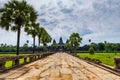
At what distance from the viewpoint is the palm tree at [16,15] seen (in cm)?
2464

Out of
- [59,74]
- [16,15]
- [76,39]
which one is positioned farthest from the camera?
[76,39]

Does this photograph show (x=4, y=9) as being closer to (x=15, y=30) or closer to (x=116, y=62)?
(x=15, y=30)

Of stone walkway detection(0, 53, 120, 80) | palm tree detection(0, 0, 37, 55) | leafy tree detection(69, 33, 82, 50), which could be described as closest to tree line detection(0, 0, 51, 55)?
palm tree detection(0, 0, 37, 55)

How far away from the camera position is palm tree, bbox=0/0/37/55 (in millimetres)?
24641

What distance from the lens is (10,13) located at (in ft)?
81.0

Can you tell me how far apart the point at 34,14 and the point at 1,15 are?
4.88 m

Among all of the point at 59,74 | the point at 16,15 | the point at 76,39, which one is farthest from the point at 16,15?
the point at 76,39

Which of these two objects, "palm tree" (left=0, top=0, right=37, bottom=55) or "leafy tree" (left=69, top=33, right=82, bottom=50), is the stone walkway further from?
"leafy tree" (left=69, top=33, right=82, bottom=50)

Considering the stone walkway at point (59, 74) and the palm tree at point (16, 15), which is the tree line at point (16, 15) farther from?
the stone walkway at point (59, 74)

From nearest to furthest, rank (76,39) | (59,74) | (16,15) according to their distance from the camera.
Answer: (59,74), (16,15), (76,39)

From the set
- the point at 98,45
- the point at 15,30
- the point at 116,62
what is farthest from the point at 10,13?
the point at 98,45

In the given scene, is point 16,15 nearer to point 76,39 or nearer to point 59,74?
point 59,74

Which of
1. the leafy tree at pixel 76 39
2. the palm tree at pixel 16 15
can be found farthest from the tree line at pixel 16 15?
the leafy tree at pixel 76 39

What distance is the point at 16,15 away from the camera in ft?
82.3
